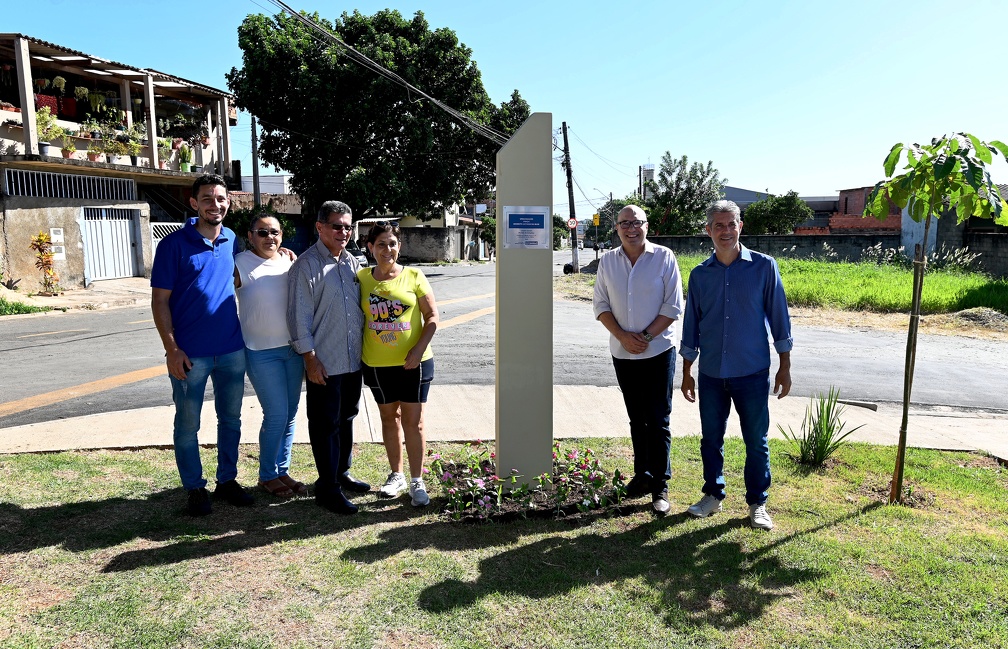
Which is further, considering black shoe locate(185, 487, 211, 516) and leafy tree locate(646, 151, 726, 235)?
leafy tree locate(646, 151, 726, 235)

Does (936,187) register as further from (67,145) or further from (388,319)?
(67,145)

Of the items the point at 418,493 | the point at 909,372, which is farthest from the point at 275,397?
the point at 909,372

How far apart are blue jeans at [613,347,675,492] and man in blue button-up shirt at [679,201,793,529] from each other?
0.78ft

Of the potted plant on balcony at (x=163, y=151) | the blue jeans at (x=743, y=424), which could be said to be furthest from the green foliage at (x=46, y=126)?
the blue jeans at (x=743, y=424)

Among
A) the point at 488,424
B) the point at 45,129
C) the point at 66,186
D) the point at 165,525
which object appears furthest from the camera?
the point at 66,186

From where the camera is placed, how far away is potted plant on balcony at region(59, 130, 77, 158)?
1728 centimetres

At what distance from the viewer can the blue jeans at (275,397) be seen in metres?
4.07

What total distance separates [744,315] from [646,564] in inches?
56.1

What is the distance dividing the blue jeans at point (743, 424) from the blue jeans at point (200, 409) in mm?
2657

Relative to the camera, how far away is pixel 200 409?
3.90 metres

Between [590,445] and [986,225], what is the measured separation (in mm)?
25207

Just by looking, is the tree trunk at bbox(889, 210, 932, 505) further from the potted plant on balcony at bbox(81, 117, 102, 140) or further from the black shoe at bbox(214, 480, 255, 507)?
the potted plant on balcony at bbox(81, 117, 102, 140)

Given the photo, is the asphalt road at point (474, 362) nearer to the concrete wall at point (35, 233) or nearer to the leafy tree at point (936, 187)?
the concrete wall at point (35, 233)

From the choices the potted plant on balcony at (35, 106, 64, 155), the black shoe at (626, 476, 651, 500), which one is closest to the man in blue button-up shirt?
the black shoe at (626, 476, 651, 500)
